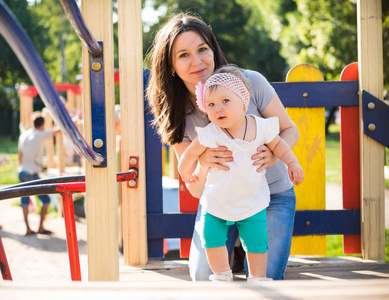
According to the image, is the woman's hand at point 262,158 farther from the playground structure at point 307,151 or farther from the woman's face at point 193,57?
the playground structure at point 307,151

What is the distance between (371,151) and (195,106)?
1.13 metres

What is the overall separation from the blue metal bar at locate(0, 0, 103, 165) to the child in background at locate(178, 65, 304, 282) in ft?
2.63

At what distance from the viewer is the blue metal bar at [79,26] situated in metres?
1.17

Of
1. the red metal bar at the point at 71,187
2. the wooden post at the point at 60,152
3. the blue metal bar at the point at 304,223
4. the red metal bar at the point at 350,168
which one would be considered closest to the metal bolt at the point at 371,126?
the red metal bar at the point at 350,168

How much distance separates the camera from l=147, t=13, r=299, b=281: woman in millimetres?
2242

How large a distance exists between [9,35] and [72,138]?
0.32 m

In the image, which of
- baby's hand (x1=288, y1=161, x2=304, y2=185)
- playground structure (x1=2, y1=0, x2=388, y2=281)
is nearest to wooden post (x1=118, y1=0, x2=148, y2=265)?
playground structure (x1=2, y1=0, x2=388, y2=281)

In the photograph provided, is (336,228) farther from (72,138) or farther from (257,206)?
(72,138)

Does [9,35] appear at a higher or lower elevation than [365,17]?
lower

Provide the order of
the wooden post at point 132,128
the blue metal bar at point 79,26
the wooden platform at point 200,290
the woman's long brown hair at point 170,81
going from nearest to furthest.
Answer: the wooden platform at point 200,290
the blue metal bar at point 79,26
the woman's long brown hair at point 170,81
the wooden post at point 132,128

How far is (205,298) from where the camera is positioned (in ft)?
2.93

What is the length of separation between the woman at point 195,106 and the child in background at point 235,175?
17cm

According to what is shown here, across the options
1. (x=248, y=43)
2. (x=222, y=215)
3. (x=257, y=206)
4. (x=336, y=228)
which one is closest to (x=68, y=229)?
(x=222, y=215)

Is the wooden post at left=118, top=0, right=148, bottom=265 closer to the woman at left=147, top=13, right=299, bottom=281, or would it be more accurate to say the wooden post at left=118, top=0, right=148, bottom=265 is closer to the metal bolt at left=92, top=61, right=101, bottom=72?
the woman at left=147, top=13, right=299, bottom=281
